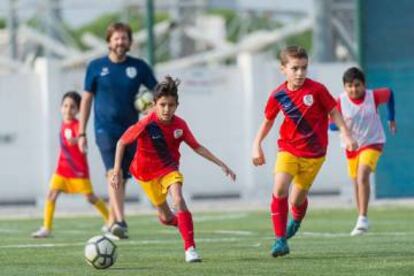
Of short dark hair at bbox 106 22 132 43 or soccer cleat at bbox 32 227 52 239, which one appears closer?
short dark hair at bbox 106 22 132 43

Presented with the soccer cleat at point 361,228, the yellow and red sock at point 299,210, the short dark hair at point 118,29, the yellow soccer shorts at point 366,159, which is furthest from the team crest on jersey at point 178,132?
the yellow soccer shorts at point 366,159

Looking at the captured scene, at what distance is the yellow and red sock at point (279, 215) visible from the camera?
12656 mm

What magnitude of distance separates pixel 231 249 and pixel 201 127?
12.5 metres

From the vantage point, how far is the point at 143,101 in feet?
51.6

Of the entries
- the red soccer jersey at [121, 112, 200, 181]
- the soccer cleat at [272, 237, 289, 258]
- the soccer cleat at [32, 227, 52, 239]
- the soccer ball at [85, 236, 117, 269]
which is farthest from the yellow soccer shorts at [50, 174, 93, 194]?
the soccer ball at [85, 236, 117, 269]

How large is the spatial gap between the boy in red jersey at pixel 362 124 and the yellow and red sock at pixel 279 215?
3.41 metres

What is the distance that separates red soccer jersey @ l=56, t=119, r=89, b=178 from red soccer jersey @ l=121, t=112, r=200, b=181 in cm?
410

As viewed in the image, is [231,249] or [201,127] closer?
[231,249]

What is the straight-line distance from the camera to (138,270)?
11477 mm

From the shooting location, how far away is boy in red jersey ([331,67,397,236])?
16.2 m

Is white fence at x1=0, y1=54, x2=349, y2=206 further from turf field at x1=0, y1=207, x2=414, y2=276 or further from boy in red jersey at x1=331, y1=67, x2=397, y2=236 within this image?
boy in red jersey at x1=331, y1=67, x2=397, y2=236

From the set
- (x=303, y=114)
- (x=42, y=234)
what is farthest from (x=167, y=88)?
(x=42, y=234)

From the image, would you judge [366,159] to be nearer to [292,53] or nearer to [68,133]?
[68,133]

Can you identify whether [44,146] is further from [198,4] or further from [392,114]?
[198,4]
